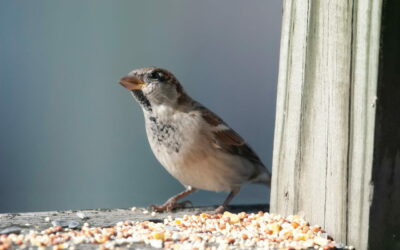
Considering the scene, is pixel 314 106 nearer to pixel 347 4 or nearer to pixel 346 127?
pixel 346 127

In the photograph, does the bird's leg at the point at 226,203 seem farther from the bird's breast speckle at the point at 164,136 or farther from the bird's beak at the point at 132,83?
the bird's beak at the point at 132,83

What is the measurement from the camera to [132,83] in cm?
333

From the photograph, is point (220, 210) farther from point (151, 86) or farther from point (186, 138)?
point (151, 86)

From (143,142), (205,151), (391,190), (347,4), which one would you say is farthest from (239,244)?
(143,142)

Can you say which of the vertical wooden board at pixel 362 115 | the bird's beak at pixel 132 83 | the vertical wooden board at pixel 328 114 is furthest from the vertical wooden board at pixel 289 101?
the bird's beak at pixel 132 83

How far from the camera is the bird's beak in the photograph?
328cm

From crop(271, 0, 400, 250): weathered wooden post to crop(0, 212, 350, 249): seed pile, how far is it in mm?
93

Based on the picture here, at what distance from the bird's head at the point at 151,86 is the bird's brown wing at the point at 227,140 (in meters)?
0.18

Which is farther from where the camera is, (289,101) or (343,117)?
(289,101)

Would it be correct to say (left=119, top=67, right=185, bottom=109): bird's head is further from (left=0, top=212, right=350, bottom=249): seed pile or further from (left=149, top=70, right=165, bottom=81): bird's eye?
(left=0, top=212, right=350, bottom=249): seed pile

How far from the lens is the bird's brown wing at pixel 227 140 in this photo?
3.46m

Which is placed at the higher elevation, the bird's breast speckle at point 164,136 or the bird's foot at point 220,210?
the bird's breast speckle at point 164,136

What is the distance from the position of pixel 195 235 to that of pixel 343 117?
1.79ft

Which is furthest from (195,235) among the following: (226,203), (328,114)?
(226,203)
